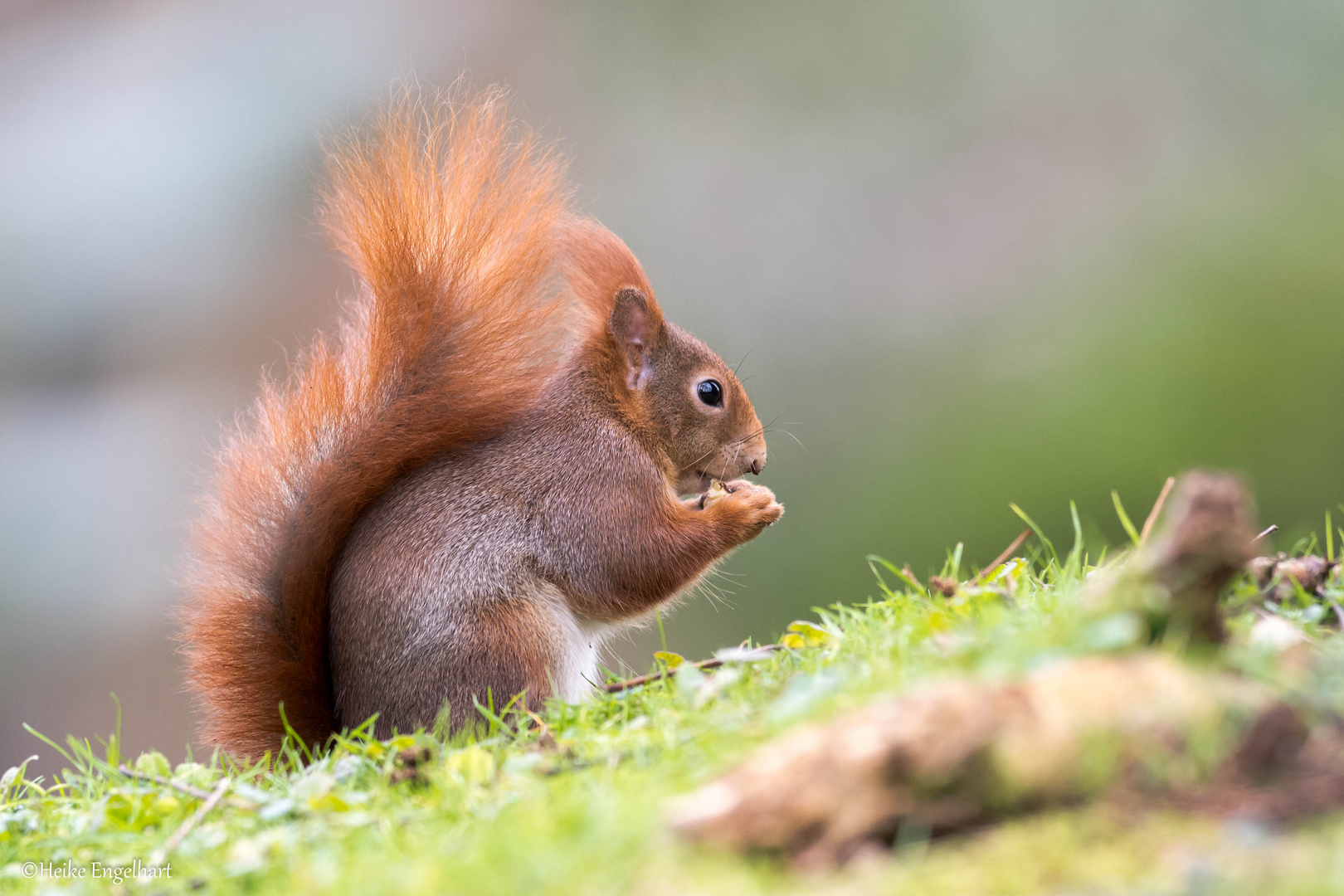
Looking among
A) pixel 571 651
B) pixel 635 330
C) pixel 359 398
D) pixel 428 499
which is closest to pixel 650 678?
pixel 571 651

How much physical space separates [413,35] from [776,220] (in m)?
2.05

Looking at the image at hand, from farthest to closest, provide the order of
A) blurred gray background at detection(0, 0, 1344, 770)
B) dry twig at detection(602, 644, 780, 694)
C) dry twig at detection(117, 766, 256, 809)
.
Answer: blurred gray background at detection(0, 0, 1344, 770), dry twig at detection(602, 644, 780, 694), dry twig at detection(117, 766, 256, 809)

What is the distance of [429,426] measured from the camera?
1.83m

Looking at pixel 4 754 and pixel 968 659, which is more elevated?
pixel 968 659

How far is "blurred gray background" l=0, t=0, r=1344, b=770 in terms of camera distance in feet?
14.6

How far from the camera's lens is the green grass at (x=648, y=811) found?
2.29 feet

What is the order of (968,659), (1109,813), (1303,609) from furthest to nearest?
1. (1303,609)
2. (968,659)
3. (1109,813)

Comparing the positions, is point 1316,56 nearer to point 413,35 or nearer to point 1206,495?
point 413,35

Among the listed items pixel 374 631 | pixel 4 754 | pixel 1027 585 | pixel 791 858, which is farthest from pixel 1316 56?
pixel 4 754

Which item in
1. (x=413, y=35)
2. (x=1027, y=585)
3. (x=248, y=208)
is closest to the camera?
(x=1027, y=585)

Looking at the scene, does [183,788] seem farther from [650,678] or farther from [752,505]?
[752,505]

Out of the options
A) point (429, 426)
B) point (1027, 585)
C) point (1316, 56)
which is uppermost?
point (1316, 56)

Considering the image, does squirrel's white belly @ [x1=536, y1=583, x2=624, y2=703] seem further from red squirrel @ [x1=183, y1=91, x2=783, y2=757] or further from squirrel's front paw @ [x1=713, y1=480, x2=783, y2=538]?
squirrel's front paw @ [x1=713, y1=480, x2=783, y2=538]

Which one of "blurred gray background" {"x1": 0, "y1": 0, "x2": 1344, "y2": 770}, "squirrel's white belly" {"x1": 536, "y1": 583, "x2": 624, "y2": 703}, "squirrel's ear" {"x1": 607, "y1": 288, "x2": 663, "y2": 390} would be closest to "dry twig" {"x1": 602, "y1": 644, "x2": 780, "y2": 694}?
"squirrel's white belly" {"x1": 536, "y1": 583, "x2": 624, "y2": 703}
